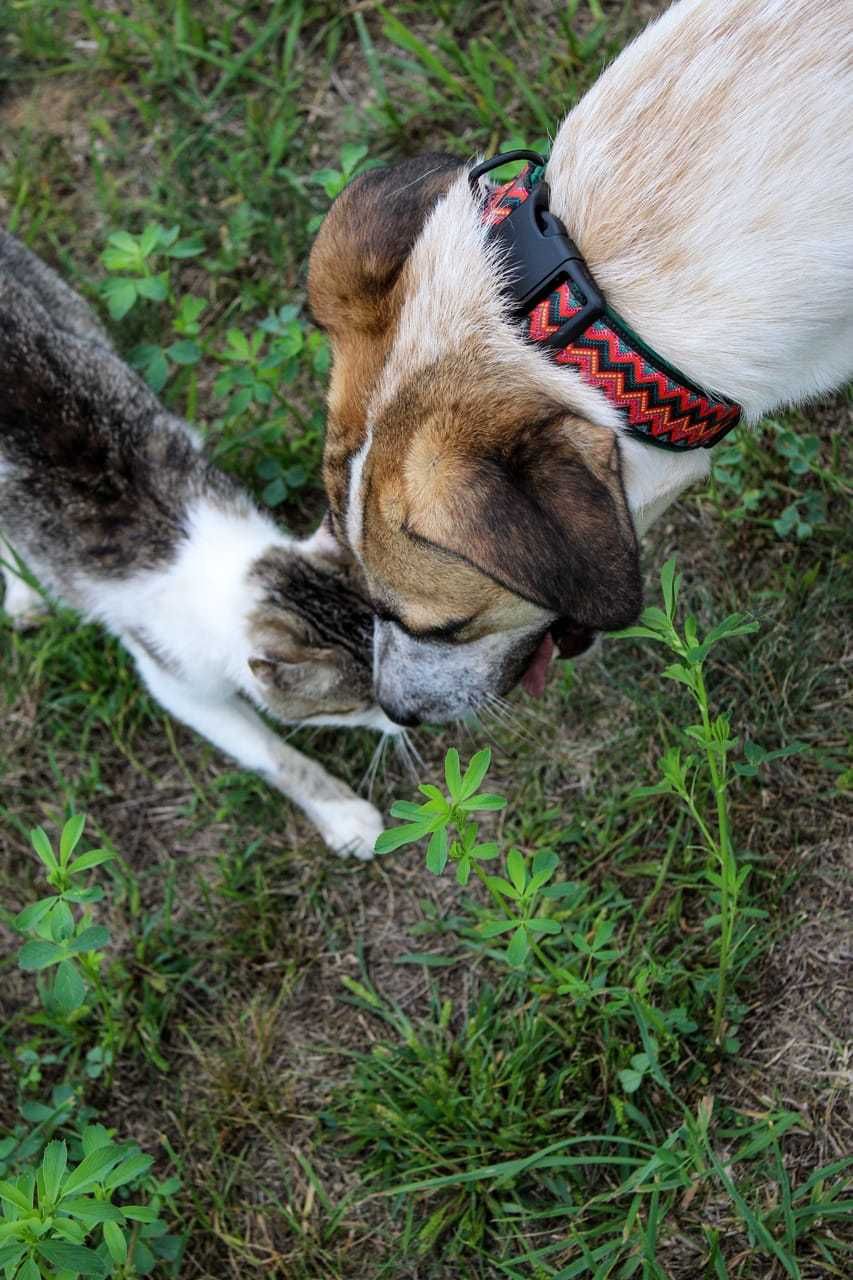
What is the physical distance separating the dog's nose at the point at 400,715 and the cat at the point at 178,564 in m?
0.21

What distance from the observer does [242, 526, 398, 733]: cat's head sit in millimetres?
3316

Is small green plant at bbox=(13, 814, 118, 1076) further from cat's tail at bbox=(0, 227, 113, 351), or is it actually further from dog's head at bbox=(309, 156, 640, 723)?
cat's tail at bbox=(0, 227, 113, 351)

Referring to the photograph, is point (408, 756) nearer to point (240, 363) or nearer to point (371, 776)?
point (371, 776)

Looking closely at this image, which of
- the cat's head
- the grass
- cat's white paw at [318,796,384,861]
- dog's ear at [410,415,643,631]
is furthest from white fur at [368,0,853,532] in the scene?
cat's white paw at [318,796,384,861]

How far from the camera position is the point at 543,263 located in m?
2.44

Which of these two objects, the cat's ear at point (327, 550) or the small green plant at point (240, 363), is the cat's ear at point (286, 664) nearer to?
the cat's ear at point (327, 550)

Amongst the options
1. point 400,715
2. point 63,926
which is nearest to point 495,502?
point 400,715

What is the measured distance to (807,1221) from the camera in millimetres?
2684

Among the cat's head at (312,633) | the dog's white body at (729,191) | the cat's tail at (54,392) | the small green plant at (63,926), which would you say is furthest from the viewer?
the cat's tail at (54,392)

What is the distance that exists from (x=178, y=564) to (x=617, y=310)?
1.69m

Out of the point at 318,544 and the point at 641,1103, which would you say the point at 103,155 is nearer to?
the point at 318,544

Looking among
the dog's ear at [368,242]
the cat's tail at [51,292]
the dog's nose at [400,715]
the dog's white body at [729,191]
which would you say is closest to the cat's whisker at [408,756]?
the dog's nose at [400,715]

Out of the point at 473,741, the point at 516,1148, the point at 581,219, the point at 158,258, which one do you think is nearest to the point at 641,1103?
the point at 516,1148

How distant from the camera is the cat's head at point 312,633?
3.32m
